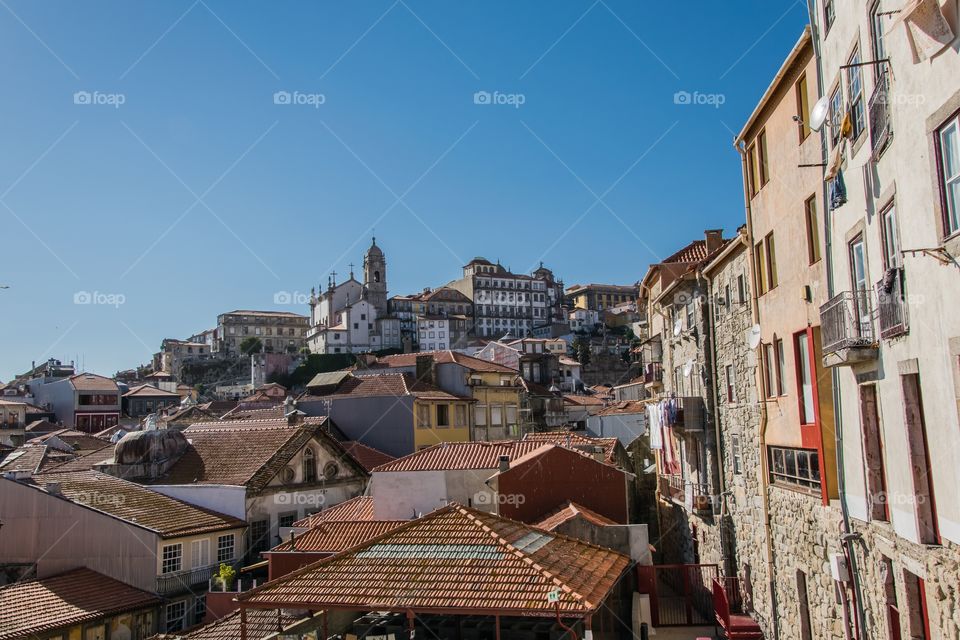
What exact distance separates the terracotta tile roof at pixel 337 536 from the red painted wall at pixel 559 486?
3370 millimetres

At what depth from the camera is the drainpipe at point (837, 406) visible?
35.7 ft

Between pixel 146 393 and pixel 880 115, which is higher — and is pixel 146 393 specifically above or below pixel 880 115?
below

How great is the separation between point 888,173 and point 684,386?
51.5 feet

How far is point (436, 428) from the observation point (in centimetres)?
4291

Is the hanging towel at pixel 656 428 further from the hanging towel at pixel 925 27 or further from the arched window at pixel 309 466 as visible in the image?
the hanging towel at pixel 925 27

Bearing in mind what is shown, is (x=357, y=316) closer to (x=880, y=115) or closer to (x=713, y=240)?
(x=713, y=240)

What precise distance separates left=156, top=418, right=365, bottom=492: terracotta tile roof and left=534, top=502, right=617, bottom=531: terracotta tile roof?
44.3 ft

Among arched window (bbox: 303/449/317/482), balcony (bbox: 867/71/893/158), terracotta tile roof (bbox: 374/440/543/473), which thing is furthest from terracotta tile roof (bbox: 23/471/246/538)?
balcony (bbox: 867/71/893/158)

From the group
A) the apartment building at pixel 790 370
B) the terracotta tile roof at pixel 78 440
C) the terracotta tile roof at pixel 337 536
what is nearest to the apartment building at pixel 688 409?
the apartment building at pixel 790 370

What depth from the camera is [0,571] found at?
26.1 meters

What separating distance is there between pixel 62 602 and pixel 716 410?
20.0m

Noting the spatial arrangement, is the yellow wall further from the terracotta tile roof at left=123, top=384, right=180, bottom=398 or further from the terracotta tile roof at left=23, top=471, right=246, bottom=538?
the terracotta tile roof at left=123, top=384, right=180, bottom=398

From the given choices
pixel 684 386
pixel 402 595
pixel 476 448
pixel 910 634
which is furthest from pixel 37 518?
pixel 910 634

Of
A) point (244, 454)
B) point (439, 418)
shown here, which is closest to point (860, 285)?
point (244, 454)
